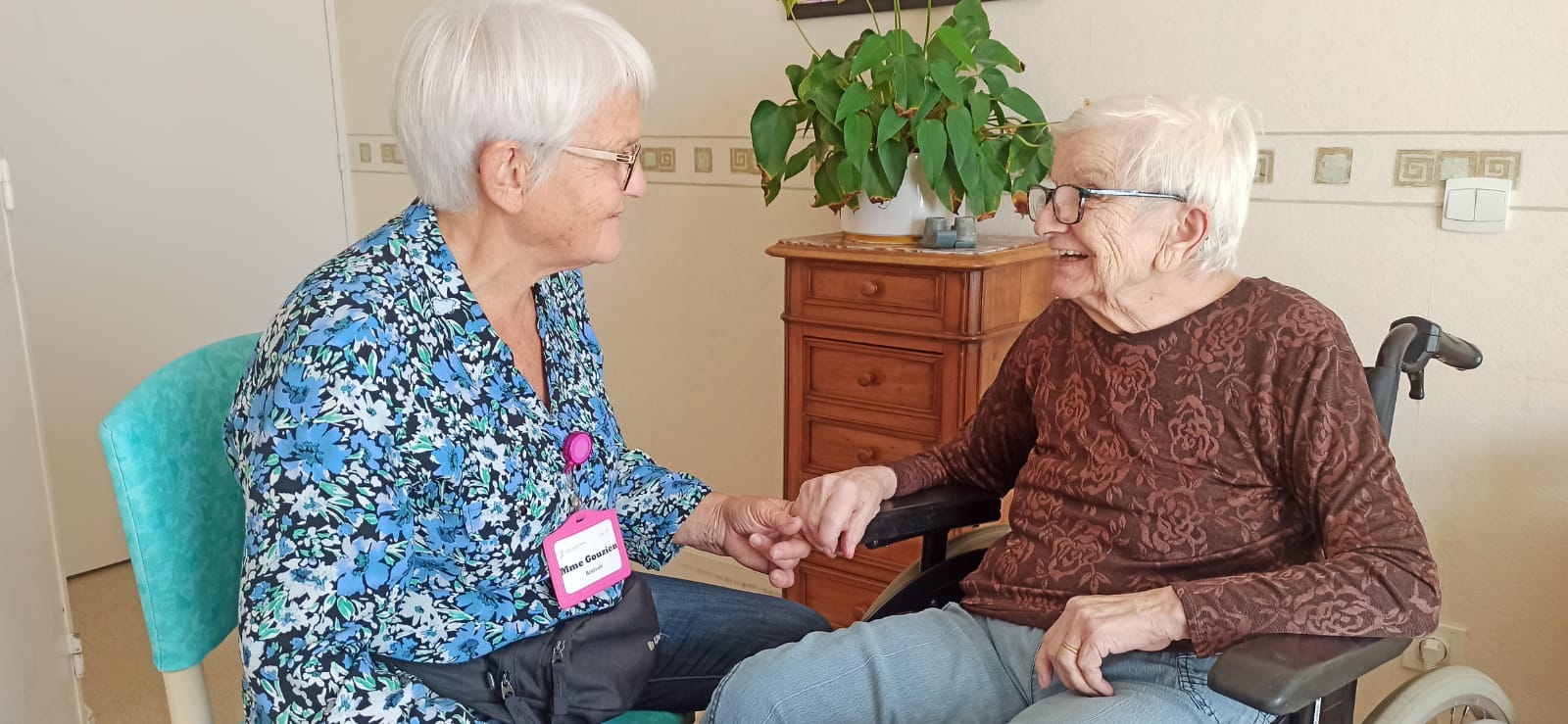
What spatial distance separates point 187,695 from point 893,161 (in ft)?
5.10

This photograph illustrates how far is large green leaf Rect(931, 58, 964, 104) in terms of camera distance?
7.15ft

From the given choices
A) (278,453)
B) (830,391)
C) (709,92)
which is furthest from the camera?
(709,92)

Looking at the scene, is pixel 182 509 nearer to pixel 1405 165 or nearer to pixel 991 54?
pixel 991 54

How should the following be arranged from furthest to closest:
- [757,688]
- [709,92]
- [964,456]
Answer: [709,92] < [964,456] < [757,688]

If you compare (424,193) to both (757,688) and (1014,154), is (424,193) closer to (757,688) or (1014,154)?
(757,688)

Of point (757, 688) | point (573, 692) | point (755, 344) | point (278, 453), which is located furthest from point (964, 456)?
point (755, 344)

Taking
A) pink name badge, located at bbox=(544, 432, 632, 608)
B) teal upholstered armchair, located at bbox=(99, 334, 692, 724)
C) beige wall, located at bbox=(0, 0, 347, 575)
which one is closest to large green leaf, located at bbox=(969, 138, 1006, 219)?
pink name badge, located at bbox=(544, 432, 632, 608)

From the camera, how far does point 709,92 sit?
308 cm

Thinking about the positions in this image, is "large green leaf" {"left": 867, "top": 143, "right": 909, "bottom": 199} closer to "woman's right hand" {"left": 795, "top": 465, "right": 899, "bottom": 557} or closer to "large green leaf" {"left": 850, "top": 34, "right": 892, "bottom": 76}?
"large green leaf" {"left": 850, "top": 34, "right": 892, "bottom": 76}

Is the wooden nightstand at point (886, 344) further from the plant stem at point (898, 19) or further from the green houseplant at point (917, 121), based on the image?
the plant stem at point (898, 19)

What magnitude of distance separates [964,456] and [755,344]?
61.7 inches

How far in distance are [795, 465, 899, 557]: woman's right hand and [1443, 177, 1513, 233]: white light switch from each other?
1267mm

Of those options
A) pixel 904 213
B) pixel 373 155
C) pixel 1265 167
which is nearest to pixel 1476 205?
pixel 1265 167

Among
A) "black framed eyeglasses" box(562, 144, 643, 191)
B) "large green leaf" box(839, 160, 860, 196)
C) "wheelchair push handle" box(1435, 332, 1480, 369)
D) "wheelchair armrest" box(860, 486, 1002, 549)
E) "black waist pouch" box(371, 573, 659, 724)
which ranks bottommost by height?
"black waist pouch" box(371, 573, 659, 724)
